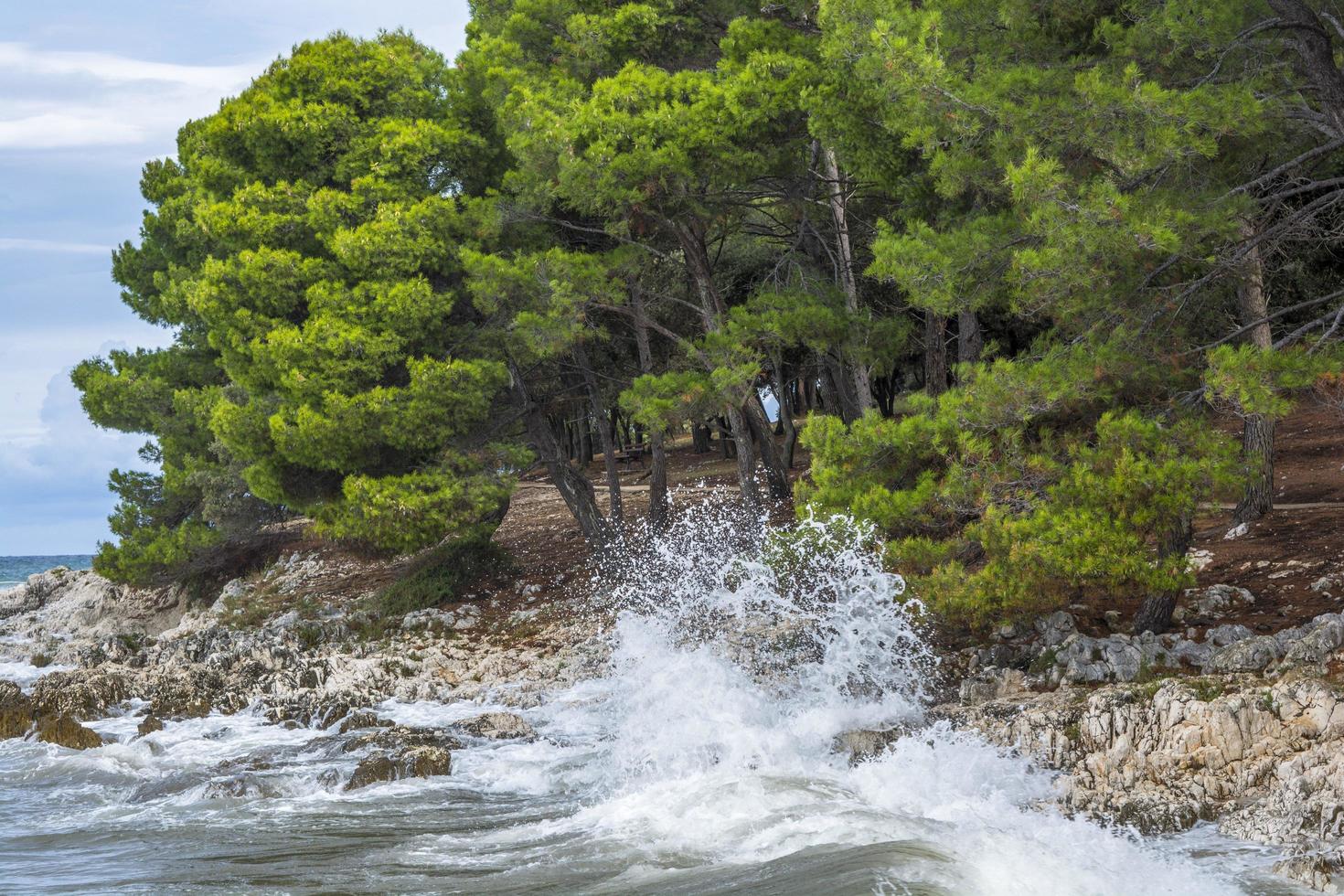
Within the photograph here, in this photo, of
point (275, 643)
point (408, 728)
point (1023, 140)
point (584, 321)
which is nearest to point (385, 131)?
point (584, 321)

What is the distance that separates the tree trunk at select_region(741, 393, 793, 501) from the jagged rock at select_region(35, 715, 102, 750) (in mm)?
10704

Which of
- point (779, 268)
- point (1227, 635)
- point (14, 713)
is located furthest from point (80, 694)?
point (1227, 635)

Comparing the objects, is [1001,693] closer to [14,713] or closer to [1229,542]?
[1229,542]

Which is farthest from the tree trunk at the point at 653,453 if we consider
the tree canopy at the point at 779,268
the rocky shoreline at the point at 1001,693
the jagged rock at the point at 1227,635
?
the jagged rock at the point at 1227,635

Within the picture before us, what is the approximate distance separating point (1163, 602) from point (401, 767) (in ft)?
24.3

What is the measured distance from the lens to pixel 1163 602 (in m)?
11.2

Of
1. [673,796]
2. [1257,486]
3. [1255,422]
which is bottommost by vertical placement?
[673,796]

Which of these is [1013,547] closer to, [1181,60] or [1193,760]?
[1193,760]

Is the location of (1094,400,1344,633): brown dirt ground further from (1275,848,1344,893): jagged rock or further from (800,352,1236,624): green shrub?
(1275,848,1344,893): jagged rock

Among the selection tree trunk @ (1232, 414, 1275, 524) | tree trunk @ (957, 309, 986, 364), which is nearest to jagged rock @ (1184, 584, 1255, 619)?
tree trunk @ (1232, 414, 1275, 524)

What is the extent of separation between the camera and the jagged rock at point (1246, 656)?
377 inches

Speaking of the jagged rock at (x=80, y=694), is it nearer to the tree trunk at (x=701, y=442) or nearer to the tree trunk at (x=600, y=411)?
the tree trunk at (x=600, y=411)

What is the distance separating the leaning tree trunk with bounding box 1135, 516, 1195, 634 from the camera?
10773 millimetres

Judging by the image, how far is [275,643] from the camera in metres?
17.4
